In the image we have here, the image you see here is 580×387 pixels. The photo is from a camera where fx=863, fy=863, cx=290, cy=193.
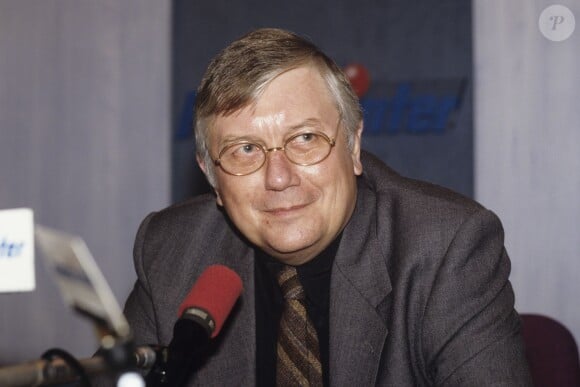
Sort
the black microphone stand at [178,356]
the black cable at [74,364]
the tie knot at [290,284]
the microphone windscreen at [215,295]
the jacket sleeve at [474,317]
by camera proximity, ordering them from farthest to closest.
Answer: the tie knot at [290,284], the jacket sleeve at [474,317], the microphone windscreen at [215,295], the black microphone stand at [178,356], the black cable at [74,364]

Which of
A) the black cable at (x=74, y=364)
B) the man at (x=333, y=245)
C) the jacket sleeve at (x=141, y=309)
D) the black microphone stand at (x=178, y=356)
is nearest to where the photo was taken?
the black cable at (x=74, y=364)

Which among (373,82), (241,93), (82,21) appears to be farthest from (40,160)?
(241,93)

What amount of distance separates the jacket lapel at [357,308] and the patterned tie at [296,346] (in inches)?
3.3

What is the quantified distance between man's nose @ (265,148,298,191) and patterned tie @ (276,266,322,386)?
1.20 feet

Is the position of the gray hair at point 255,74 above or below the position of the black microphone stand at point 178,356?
above

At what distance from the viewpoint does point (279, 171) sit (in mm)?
2414

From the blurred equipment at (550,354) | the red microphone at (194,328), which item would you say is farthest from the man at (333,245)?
the red microphone at (194,328)

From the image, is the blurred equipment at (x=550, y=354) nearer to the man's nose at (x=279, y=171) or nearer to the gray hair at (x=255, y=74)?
the gray hair at (x=255, y=74)

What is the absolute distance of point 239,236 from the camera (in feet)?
9.41

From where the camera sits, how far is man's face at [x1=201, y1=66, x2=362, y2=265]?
7.93 ft

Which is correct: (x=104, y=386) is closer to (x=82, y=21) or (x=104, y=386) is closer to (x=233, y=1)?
(x=233, y=1)

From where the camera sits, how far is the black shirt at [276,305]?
8.63 feet

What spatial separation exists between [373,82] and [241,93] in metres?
1.88

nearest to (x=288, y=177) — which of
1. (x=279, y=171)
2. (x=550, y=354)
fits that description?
(x=279, y=171)
